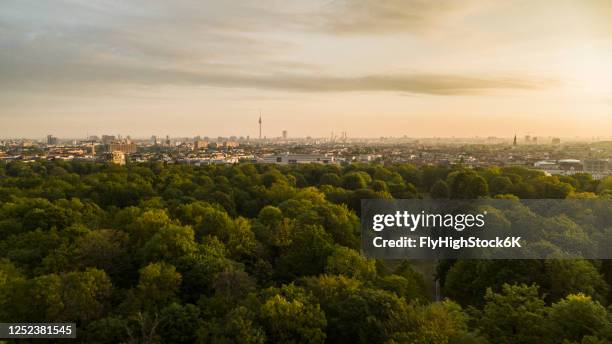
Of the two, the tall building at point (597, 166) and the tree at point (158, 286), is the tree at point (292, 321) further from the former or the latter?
the tall building at point (597, 166)

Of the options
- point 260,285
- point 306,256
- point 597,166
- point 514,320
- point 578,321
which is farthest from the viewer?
point 597,166

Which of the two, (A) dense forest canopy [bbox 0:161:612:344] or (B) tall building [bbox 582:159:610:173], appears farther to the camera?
(B) tall building [bbox 582:159:610:173]

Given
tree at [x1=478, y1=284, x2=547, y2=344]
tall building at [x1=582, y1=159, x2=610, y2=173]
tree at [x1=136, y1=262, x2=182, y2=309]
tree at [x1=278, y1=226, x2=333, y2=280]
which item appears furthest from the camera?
tall building at [x1=582, y1=159, x2=610, y2=173]

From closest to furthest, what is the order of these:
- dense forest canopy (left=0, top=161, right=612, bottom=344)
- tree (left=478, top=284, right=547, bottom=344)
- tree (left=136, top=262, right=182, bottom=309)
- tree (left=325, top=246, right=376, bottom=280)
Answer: tree (left=478, top=284, right=547, bottom=344)
dense forest canopy (left=0, top=161, right=612, bottom=344)
tree (left=136, top=262, right=182, bottom=309)
tree (left=325, top=246, right=376, bottom=280)

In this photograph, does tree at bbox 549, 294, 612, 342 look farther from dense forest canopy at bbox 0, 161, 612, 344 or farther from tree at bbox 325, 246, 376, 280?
tree at bbox 325, 246, 376, 280

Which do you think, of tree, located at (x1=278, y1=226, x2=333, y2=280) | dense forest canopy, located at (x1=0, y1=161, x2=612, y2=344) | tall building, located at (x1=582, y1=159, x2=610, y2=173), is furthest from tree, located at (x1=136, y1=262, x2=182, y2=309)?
tall building, located at (x1=582, y1=159, x2=610, y2=173)

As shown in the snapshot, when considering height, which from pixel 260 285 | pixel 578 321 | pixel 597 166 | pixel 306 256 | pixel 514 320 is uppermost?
pixel 597 166

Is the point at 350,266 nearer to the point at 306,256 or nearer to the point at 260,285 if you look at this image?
the point at 306,256

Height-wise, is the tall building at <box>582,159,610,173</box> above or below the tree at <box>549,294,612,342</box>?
above

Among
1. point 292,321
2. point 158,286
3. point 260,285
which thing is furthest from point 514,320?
point 158,286

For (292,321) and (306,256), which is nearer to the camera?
(292,321)
